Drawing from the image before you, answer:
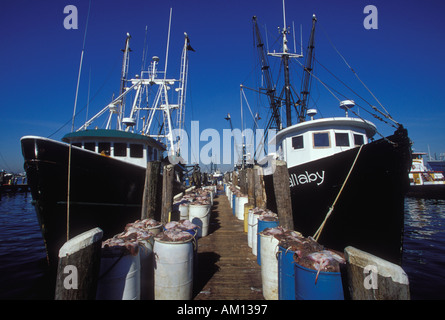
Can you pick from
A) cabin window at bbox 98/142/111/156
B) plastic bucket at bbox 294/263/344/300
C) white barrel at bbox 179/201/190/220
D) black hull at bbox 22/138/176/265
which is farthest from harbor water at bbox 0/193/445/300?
cabin window at bbox 98/142/111/156

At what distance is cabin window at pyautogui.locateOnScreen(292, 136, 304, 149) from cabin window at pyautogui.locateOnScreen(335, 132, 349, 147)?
140 centimetres

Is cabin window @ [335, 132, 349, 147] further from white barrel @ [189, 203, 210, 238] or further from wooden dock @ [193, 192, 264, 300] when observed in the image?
white barrel @ [189, 203, 210, 238]

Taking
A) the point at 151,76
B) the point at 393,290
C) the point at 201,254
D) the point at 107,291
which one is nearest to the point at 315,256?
the point at 393,290

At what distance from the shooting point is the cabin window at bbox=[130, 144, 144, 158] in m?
11.0

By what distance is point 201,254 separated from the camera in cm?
657

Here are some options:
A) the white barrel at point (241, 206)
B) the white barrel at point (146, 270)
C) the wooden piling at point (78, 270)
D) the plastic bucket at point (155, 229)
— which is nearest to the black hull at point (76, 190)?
the plastic bucket at point (155, 229)

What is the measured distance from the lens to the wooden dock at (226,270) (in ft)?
14.4

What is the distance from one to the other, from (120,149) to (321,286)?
34.8 ft

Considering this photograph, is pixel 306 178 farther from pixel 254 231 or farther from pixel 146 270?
pixel 146 270

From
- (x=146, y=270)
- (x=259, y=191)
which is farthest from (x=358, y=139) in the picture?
(x=146, y=270)

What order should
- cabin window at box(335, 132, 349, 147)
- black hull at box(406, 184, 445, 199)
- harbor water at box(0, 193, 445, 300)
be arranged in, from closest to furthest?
harbor water at box(0, 193, 445, 300), cabin window at box(335, 132, 349, 147), black hull at box(406, 184, 445, 199)

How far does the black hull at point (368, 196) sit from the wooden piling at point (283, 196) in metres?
1.37

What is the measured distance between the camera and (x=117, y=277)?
3055 mm

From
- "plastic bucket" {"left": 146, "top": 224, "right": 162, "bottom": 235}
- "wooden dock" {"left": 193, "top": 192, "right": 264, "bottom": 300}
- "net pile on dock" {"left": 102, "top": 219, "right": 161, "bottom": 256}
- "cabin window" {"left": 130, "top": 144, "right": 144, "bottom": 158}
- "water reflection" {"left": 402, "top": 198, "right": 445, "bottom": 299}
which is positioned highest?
"cabin window" {"left": 130, "top": 144, "right": 144, "bottom": 158}
